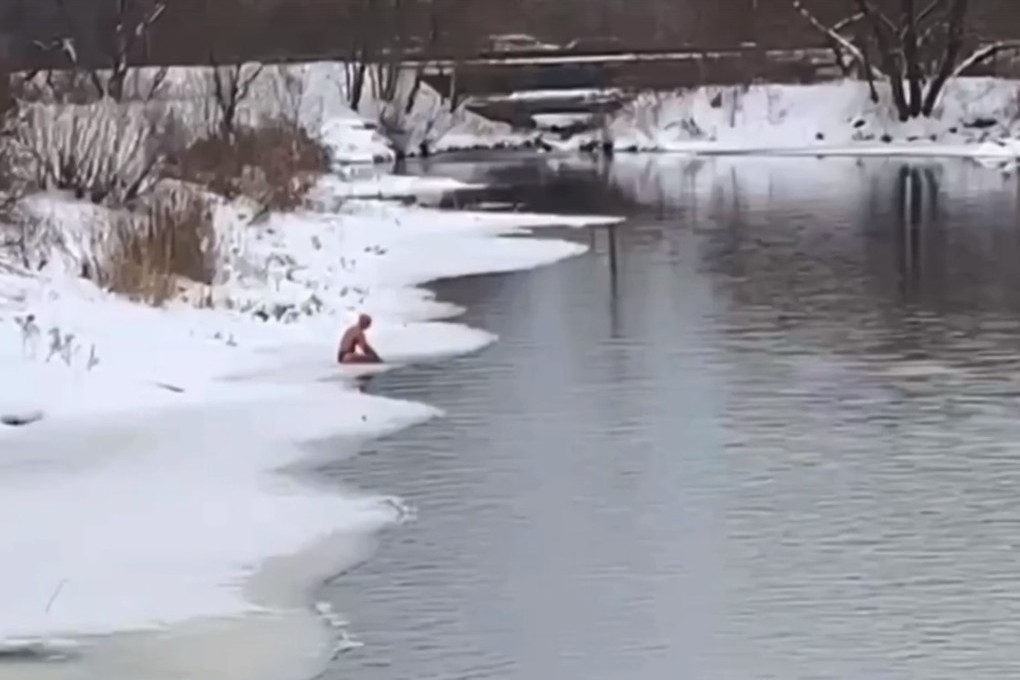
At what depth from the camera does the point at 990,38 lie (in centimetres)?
6675

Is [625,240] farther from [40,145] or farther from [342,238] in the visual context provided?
[40,145]

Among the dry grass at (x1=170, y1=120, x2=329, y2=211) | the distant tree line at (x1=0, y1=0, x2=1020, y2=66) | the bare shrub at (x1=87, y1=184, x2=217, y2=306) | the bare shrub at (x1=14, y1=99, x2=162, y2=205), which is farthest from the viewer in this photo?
the distant tree line at (x1=0, y1=0, x2=1020, y2=66)

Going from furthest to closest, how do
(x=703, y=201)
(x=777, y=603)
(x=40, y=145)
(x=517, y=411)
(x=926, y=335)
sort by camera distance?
(x=703, y=201) → (x=40, y=145) → (x=926, y=335) → (x=517, y=411) → (x=777, y=603)

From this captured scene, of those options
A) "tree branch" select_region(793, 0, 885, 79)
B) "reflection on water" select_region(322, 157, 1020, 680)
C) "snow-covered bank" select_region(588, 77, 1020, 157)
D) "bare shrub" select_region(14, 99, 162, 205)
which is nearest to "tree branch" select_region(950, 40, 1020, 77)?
"snow-covered bank" select_region(588, 77, 1020, 157)

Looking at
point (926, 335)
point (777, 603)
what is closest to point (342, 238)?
point (926, 335)

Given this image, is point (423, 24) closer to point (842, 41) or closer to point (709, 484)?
point (842, 41)

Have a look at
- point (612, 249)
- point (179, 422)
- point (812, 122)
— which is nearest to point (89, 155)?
point (612, 249)

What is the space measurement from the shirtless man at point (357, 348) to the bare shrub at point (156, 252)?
7.92 ft

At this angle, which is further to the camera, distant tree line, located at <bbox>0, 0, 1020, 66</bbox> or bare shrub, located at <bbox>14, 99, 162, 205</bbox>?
distant tree line, located at <bbox>0, 0, 1020, 66</bbox>

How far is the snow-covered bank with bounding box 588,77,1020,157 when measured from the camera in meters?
Answer: 59.3

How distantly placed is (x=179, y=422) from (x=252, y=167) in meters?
17.1

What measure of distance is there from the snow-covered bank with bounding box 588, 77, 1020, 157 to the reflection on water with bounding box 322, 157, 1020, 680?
35471mm

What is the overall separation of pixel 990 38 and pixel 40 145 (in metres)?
46.9

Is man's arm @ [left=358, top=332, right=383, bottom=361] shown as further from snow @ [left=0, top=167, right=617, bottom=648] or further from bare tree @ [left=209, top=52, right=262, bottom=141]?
bare tree @ [left=209, top=52, right=262, bottom=141]
